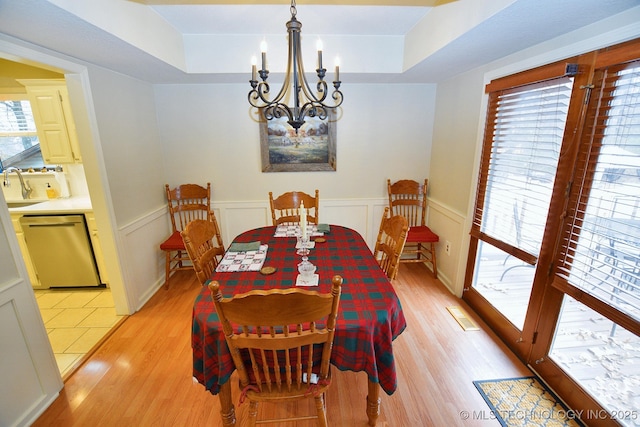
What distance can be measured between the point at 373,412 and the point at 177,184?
3.01 m

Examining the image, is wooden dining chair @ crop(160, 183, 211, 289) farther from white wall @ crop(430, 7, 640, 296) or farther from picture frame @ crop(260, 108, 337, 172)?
white wall @ crop(430, 7, 640, 296)

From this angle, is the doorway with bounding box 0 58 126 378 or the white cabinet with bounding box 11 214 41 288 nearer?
the doorway with bounding box 0 58 126 378

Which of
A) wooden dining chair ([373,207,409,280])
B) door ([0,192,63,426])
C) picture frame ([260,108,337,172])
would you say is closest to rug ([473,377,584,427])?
wooden dining chair ([373,207,409,280])

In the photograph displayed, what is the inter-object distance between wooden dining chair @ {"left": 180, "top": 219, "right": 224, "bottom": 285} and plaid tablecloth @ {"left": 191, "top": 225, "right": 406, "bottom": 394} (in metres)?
0.14

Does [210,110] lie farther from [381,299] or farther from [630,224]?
[630,224]

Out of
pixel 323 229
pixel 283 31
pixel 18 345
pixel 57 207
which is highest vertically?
pixel 283 31

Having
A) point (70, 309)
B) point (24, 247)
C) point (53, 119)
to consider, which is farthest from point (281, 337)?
point (24, 247)

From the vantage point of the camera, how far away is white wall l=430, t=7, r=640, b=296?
182 cm

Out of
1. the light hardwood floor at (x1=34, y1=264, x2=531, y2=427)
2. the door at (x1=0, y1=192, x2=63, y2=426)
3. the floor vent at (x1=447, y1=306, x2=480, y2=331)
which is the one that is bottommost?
the light hardwood floor at (x1=34, y1=264, x2=531, y2=427)

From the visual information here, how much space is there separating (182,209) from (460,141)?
307 centimetres

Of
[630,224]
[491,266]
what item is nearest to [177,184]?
[491,266]

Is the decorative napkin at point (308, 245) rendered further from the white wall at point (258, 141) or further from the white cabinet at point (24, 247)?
the white cabinet at point (24, 247)

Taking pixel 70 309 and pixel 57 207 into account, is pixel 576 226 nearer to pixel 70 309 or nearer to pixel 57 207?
pixel 70 309

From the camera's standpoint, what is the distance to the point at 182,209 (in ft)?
10.4
